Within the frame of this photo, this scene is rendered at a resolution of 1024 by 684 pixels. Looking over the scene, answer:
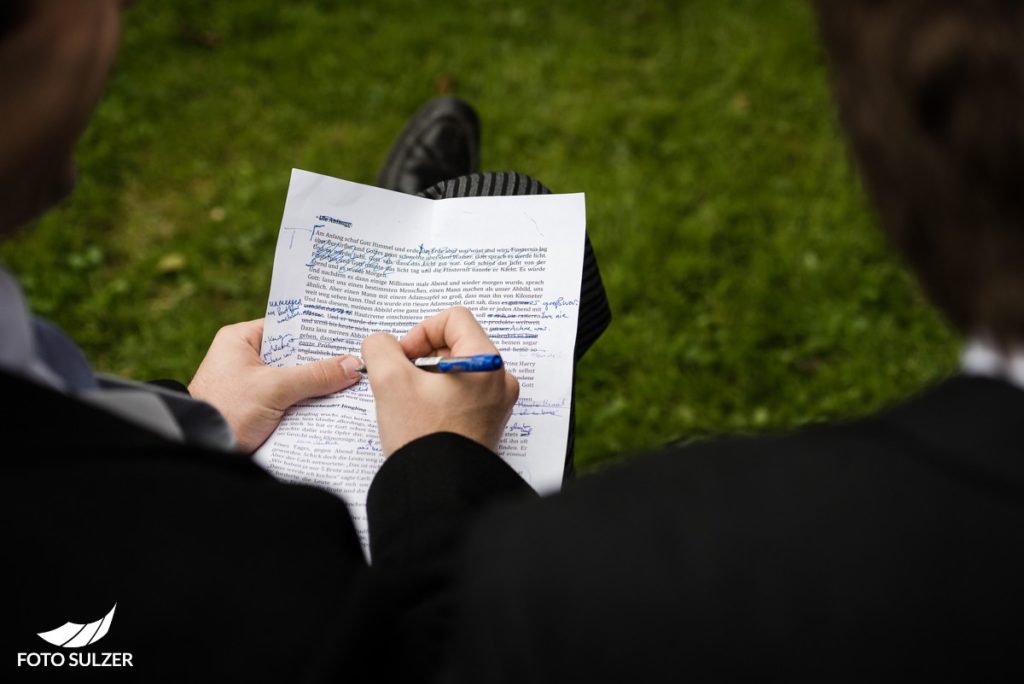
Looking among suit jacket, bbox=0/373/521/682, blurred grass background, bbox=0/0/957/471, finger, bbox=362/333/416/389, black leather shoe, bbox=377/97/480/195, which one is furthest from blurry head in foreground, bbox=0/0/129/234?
blurred grass background, bbox=0/0/957/471

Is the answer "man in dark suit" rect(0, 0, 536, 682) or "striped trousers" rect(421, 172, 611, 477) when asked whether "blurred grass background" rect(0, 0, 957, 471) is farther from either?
"man in dark suit" rect(0, 0, 536, 682)

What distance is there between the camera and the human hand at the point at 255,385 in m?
1.34

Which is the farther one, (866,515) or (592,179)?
(592,179)

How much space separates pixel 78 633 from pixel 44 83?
0.52 metres

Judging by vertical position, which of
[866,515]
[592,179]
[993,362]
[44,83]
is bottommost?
[866,515]

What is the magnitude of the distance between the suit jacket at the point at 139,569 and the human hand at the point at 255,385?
508 mm

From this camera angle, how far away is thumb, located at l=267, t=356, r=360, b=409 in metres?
1.35

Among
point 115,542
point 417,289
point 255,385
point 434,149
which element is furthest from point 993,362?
point 434,149

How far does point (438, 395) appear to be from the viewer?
1232 mm

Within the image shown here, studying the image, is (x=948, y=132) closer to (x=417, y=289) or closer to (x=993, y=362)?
(x=993, y=362)

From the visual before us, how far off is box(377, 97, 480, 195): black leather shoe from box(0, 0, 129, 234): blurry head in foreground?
148 cm

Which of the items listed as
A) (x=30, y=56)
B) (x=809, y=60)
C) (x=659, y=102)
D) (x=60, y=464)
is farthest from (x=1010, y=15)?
(x=809, y=60)

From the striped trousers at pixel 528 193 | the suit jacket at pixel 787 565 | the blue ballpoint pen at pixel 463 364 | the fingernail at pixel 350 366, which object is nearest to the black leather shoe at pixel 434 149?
the striped trousers at pixel 528 193

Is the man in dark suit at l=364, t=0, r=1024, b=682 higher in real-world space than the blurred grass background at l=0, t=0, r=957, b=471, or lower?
lower
